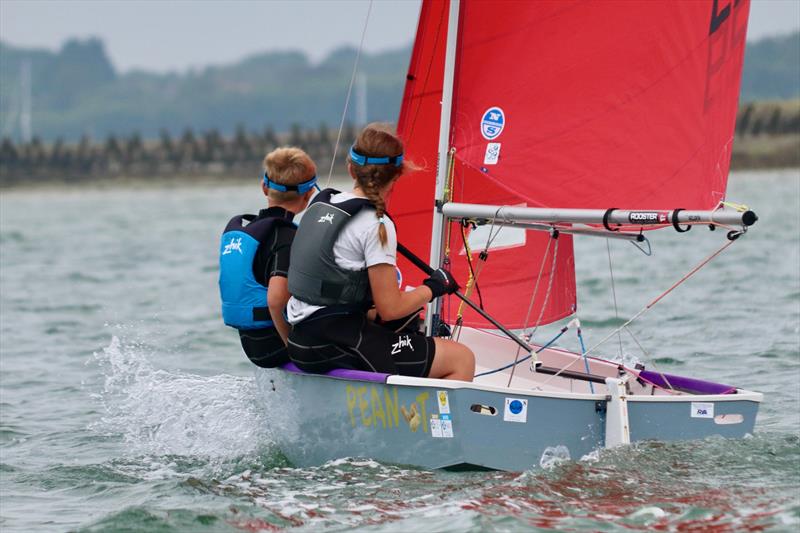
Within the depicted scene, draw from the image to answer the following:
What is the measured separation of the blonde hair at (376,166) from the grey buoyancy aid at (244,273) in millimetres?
587

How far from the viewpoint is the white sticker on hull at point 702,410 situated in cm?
591

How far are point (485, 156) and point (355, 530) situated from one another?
2.20 metres

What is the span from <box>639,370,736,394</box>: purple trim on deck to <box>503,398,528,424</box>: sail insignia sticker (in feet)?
3.76

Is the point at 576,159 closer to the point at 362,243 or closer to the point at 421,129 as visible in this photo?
Result: the point at 421,129

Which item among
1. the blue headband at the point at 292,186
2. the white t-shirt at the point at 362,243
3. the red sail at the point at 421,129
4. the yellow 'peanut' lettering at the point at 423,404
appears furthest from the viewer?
the red sail at the point at 421,129

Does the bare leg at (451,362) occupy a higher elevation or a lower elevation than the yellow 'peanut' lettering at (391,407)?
higher

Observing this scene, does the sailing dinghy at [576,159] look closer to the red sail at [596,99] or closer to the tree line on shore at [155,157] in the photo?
the red sail at [596,99]

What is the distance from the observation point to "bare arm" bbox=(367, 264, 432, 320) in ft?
18.3

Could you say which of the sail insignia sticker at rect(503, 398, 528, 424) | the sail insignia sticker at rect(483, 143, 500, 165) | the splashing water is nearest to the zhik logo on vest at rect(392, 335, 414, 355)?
the sail insignia sticker at rect(503, 398, 528, 424)

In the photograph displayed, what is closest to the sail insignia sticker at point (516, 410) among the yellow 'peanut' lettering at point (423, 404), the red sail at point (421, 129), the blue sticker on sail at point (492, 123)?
the yellow 'peanut' lettering at point (423, 404)

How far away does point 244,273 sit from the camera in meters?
6.02

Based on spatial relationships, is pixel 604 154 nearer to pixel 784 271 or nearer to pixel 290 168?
pixel 290 168

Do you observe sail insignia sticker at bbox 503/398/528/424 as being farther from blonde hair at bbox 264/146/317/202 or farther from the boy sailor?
blonde hair at bbox 264/146/317/202

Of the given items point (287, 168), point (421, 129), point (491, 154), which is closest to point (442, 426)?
point (287, 168)
